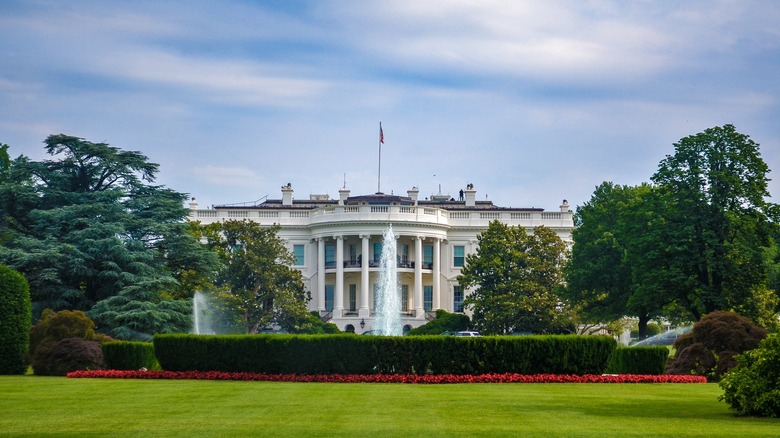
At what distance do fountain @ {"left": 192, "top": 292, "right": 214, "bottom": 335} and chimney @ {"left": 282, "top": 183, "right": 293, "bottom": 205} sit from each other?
97.0 ft

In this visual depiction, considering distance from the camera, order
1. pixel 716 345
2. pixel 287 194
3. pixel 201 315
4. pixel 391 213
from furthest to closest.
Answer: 1. pixel 287 194
2. pixel 391 213
3. pixel 201 315
4. pixel 716 345

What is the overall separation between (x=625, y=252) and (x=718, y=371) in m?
23.5

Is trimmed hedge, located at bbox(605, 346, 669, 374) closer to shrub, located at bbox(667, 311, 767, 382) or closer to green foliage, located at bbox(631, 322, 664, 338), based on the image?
shrub, located at bbox(667, 311, 767, 382)

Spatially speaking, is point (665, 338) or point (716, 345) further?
point (665, 338)

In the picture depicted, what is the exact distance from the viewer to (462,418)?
18.8 m

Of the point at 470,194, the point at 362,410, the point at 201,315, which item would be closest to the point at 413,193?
the point at 470,194

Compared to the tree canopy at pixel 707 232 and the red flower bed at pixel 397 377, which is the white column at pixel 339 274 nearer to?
the tree canopy at pixel 707 232

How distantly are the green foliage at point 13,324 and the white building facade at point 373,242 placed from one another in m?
47.2

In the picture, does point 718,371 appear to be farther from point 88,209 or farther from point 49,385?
point 88,209

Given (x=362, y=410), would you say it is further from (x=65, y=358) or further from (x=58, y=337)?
(x=58, y=337)

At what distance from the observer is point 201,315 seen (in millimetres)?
54438

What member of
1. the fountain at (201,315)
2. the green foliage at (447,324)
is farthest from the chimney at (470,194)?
the fountain at (201,315)

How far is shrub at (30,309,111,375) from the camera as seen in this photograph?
33250mm

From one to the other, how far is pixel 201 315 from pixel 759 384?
126 ft
